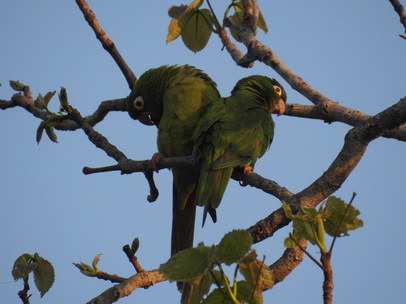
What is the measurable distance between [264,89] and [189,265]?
3856 mm

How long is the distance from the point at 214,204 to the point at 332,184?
4.78ft

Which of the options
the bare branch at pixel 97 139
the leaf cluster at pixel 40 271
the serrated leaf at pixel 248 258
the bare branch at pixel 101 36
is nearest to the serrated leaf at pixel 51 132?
the bare branch at pixel 97 139

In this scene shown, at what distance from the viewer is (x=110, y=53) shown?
15.2ft

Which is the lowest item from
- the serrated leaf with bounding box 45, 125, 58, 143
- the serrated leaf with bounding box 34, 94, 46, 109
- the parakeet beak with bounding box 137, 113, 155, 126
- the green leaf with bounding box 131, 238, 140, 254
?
the green leaf with bounding box 131, 238, 140, 254

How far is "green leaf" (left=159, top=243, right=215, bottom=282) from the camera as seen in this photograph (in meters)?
1.51

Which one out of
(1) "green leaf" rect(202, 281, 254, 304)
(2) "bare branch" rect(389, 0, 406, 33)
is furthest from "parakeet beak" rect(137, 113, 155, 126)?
(1) "green leaf" rect(202, 281, 254, 304)

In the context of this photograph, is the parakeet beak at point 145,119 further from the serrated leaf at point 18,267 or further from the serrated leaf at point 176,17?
the serrated leaf at point 18,267

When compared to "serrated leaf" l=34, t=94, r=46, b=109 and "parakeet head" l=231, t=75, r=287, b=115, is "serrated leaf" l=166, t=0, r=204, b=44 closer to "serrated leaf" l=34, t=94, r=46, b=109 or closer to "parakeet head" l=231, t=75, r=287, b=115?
"serrated leaf" l=34, t=94, r=46, b=109

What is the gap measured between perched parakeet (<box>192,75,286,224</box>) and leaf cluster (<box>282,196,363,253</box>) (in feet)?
8.26

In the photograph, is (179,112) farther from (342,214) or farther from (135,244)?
(342,214)

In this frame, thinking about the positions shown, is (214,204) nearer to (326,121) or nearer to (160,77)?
(326,121)

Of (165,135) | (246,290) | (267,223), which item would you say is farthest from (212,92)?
(246,290)

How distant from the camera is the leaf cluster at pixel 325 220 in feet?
5.09

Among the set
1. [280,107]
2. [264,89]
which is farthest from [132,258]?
[264,89]
